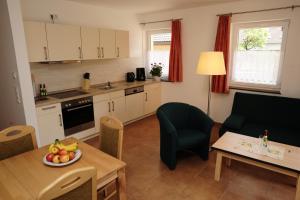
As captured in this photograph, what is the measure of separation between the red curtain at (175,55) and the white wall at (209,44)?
12 centimetres

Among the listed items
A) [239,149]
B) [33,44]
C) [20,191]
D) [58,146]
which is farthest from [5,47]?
[239,149]

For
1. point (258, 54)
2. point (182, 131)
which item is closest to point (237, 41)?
point (258, 54)

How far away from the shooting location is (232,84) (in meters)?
4.02

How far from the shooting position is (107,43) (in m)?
3.96

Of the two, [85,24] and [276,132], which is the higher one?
[85,24]

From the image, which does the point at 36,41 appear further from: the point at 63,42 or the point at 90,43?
the point at 90,43

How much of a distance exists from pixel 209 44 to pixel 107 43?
6.77ft

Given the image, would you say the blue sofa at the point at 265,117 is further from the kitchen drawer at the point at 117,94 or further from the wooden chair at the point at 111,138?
the kitchen drawer at the point at 117,94

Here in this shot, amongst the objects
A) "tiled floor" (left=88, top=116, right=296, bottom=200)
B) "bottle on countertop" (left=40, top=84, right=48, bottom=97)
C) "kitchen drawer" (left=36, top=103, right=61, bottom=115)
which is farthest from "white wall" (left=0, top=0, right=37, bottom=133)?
"tiled floor" (left=88, top=116, right=296, bottom=200)

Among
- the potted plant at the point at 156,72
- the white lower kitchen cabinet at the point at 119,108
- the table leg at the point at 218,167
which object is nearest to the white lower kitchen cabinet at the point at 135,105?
the white lower kitchen cabinet at the point at 119,108

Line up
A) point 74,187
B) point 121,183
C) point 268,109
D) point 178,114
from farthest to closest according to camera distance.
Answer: point 268,109
point 178,114
point 121,183
point 74,187

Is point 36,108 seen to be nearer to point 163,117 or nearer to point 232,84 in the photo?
point 163,117

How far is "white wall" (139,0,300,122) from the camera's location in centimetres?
328

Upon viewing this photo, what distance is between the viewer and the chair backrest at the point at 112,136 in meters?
1.90
